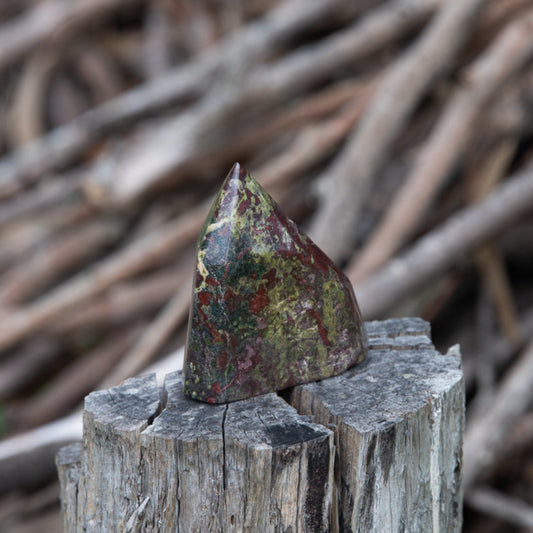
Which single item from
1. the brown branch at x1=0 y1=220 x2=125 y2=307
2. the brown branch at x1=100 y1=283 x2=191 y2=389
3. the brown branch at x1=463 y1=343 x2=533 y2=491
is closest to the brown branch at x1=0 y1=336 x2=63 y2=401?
the brown branch at x1=0 y1=220 x2=125 y2=307

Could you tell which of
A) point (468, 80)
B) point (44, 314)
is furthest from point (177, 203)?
point (468, 80)

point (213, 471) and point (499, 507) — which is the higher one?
point (213, 471)

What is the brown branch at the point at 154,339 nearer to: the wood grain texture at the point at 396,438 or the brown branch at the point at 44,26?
the wood grain texture at the point at 396,438

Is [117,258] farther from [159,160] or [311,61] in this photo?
[311,61]

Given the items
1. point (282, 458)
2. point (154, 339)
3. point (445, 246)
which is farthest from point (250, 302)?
point (154, 339)

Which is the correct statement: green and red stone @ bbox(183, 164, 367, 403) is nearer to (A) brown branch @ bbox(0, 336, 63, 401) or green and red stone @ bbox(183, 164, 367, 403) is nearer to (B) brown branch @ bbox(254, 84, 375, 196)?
(B) brown branch @ bbox(254, 84, 375, 196)

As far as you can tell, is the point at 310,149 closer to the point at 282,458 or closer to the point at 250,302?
the point at 250,302
